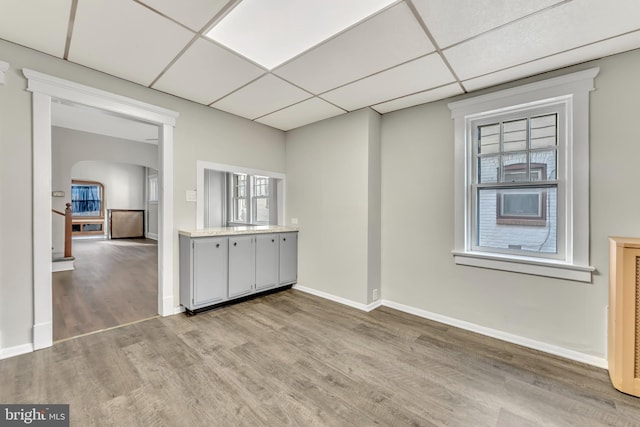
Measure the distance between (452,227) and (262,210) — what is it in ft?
12.2

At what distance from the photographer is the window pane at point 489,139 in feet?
9.08

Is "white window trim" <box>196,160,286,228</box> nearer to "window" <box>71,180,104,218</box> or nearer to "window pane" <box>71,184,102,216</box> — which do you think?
"window" <box>71,180,104,218</box>

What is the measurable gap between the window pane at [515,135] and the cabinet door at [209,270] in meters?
3.30

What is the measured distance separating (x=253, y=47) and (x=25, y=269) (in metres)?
2.62

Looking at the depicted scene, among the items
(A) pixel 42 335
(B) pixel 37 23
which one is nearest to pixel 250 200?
(A) pixel 42 335

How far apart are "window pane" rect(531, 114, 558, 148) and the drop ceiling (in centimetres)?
45

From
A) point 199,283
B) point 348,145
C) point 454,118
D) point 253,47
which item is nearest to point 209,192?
point 199,283

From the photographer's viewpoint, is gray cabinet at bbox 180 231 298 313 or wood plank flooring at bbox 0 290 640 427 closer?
wood plank flooring at bbox 0 290 640 427

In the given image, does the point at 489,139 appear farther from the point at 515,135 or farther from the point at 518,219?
the point at 518,219

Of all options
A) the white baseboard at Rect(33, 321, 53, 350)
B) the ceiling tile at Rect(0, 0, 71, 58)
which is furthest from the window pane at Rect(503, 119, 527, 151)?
the white baseboard at Rect(33, 321, 53, 350)

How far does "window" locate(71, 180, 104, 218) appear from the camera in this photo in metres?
9.84

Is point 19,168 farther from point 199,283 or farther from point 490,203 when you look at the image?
point 490,203

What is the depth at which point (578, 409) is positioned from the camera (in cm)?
168

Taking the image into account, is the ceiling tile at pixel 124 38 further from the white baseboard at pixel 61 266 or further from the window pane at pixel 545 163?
the white baseboard at pixel 61 266
